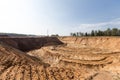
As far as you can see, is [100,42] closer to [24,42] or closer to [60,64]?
[24,42]

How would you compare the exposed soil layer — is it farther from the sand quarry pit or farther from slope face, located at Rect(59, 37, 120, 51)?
slope face, located at Rect(59, 37, 120, 51)

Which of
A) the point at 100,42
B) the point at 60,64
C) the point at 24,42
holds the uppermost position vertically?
the point at 24,42

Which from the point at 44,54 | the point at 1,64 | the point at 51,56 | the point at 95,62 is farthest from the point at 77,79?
the point at 44,54

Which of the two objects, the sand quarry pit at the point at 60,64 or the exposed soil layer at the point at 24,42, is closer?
the sand quarry pit at the point at 60,64

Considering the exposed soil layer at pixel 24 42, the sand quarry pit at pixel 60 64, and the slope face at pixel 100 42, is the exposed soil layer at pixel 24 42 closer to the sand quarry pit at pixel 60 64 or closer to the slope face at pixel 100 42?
the sand quarry pit at pixel 60 64

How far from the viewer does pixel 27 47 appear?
48000 mm

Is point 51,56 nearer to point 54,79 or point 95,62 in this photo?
point 95,62

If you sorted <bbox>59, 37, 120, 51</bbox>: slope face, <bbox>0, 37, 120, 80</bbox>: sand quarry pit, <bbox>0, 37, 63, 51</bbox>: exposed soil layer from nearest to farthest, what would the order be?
<bbox>0, 37, 120, 80</bbox>: sand quarry pit → <bbox>59, 37, 120, 51</bbox>: slope face → <bbox>0, 37, 63, 51</bbox>: exposed soil layer

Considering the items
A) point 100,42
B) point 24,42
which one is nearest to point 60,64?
point 100,42

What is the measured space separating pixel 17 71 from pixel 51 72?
138 inches

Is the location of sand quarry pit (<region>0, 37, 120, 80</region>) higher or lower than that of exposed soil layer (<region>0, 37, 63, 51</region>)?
lower

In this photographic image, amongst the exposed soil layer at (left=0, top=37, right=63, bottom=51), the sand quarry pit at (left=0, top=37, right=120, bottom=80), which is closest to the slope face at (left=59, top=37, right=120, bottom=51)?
the sand quarry pit at (left=0, top=37, right=120, bottom=80)

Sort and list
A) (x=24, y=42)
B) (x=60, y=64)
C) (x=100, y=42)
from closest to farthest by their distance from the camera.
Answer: (x=60, y=64), (x=100, y=42), (x=24, y=42)

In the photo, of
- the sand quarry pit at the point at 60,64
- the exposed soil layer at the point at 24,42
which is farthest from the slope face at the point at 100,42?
the exposed soil layer at the point at 24,42
